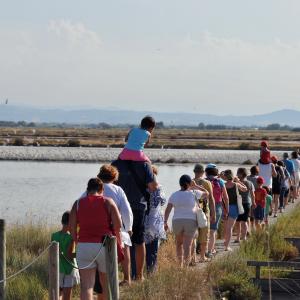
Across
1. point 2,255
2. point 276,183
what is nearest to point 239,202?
point 276,183

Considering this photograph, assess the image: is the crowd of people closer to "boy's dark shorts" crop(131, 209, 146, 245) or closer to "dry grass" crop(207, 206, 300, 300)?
"boy's dark shorts" crop(131, 209, 146, 245)

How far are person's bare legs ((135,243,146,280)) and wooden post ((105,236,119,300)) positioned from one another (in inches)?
84.8

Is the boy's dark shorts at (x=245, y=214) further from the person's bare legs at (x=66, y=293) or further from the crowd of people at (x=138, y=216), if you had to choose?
the person's bare legs at (x=66, y=293)

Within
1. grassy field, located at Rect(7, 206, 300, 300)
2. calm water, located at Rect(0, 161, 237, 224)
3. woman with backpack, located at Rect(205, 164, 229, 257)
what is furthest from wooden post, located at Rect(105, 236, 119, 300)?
calm water, located at Rect(0, 161, 237, 224)

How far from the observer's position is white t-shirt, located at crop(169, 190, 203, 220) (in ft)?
→ 39.3

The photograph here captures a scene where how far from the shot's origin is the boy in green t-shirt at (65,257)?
388 inches

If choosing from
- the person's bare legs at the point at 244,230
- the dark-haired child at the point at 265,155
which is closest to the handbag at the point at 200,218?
the person's bare legs at the point at 244,230

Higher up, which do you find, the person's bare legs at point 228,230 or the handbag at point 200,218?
the handbag at point 200,218

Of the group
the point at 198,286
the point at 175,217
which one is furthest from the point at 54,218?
the point at 198,286

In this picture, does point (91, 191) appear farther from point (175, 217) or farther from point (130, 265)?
point (175, 217)

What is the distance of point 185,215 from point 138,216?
1.37m

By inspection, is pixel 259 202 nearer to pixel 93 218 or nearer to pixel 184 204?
pixel 184 204

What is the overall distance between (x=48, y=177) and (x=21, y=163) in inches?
557

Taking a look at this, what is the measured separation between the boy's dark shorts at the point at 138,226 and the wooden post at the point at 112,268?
206 cm
